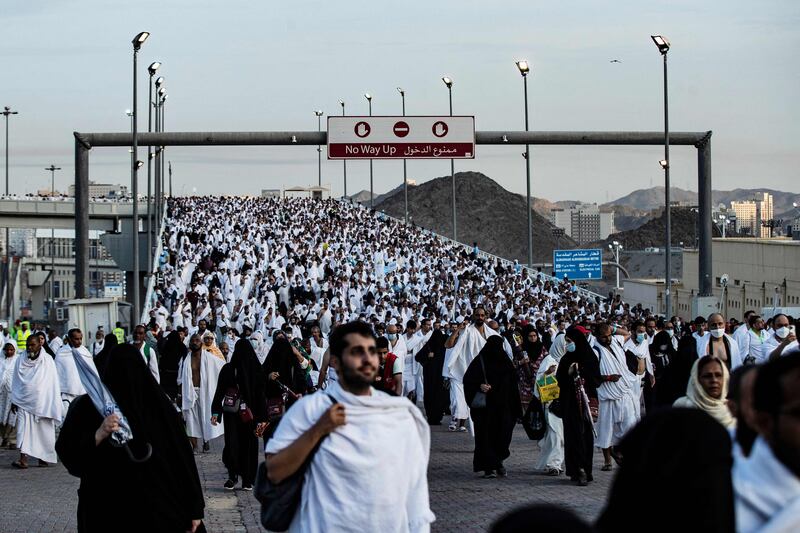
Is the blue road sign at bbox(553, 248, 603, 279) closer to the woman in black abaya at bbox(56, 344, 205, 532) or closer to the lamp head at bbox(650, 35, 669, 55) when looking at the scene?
the lamp head at bbox(650, 35, 669, 55)

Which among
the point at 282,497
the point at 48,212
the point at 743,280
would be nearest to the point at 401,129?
the point at 282,497

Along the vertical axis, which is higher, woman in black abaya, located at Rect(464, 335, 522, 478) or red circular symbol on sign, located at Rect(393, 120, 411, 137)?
red circular symbol on sign, located at Rect(393, 120, 411, 137)

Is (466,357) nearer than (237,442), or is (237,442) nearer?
(237,442)

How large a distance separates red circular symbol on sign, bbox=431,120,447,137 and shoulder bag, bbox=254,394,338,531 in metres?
24.2

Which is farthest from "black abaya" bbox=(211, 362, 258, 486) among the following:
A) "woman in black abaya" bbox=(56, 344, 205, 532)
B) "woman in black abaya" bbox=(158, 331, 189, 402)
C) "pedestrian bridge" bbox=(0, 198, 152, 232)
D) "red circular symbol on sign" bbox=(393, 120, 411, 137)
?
"pedestrian bridge" bbox=(0, 198, 152, 232)

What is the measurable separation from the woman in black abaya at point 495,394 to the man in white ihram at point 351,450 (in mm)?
9529

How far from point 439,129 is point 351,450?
2447 cm

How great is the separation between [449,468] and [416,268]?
103 feet

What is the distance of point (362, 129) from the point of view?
30.1 metres

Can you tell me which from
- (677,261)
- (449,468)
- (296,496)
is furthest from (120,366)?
(677,261)

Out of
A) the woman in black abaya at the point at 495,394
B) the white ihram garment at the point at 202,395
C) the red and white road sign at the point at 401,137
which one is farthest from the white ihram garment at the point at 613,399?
the red and white road sign at the point at 401,137

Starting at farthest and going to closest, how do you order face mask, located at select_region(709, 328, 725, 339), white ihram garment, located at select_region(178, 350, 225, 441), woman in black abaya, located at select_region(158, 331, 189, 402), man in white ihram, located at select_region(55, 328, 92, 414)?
woman in black abaya, located at select_region(158, 331, 189, 402), man in white ihram, located at select_region(55, 328, 92, 414), white ihram garment, located at select_region(178, 350, 225, 441), face mask, located at select_region(709, 328, 725, 339)

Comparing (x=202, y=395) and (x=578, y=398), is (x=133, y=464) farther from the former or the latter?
(x=202, y=395)

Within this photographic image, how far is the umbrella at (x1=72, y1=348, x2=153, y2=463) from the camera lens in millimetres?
7062
